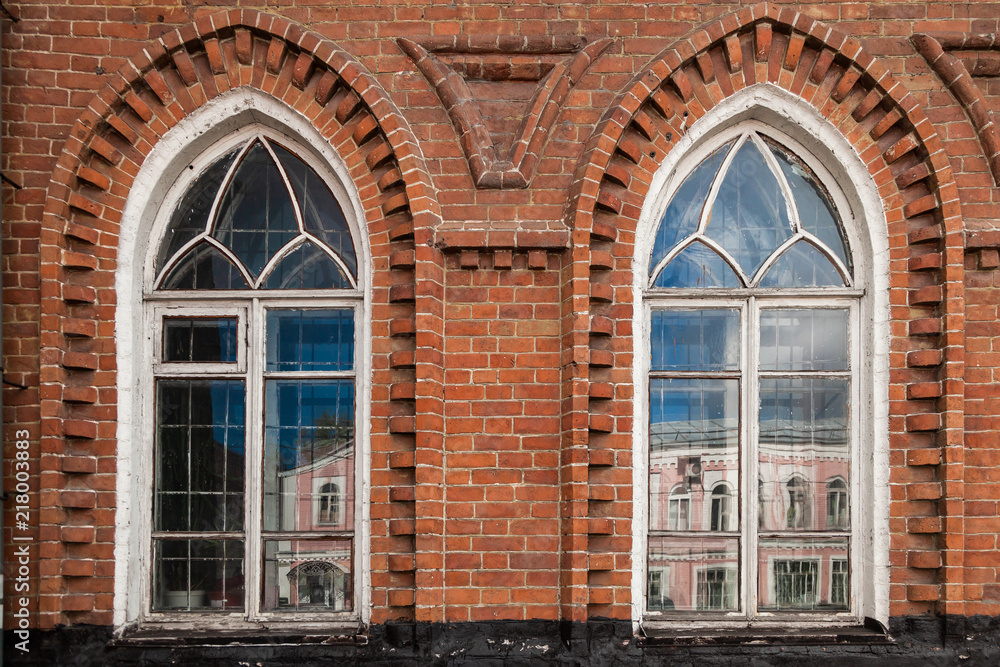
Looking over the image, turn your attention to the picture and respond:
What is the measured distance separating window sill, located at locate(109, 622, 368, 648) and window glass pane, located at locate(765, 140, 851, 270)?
10.9 feet

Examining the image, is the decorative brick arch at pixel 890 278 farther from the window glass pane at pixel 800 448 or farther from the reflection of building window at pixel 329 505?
the reflection of building window at pixel 329 505

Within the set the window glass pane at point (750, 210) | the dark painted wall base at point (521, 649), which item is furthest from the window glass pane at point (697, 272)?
the dark painted wall base at point (521, 649)

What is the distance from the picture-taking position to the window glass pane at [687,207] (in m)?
4.12

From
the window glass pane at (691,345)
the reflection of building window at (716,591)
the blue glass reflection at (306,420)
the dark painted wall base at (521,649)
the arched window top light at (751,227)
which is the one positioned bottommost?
the dark painted wall base at (521,649)

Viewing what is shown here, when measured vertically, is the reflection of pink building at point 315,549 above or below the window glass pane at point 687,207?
below

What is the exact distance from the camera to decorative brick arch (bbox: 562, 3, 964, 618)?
3.73 metres

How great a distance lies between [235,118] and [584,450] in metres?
2.61

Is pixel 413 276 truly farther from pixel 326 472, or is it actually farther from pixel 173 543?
pixel 173 543

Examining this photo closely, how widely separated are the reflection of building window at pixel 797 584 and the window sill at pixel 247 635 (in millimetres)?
2250

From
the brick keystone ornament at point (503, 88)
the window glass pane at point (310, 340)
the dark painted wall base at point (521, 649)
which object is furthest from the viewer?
the window glass pane at point (310, 340)

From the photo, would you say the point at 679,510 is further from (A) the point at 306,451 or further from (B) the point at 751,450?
(A) the point at 306,451

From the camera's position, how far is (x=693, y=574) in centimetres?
399

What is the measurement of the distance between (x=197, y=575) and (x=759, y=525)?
3.10 m

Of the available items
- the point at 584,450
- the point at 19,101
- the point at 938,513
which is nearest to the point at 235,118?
the point at 19,101
